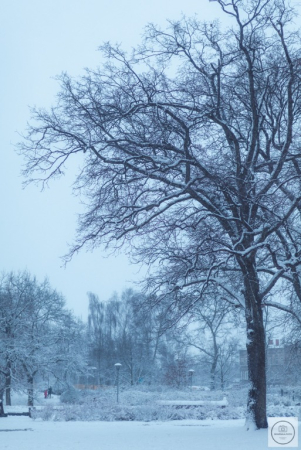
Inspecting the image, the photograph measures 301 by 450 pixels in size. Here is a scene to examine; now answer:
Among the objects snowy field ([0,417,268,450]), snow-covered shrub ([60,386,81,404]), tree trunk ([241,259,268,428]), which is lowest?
snow-covered shrub ([60,386,81,404])

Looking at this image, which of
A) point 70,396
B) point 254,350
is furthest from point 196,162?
point 70,396

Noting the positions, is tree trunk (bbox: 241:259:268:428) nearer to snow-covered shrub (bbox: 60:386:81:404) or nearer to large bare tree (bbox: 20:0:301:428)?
large bare tree (bbox: 20:0:301:428)

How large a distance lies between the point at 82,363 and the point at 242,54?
35226mm

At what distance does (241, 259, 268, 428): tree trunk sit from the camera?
537 inches

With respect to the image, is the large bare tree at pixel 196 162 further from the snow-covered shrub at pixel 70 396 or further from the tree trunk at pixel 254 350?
the snow-covered shrub at pixel 70 396

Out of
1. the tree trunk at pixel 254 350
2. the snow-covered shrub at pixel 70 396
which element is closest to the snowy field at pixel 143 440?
the tree trunk at pixel 254 350

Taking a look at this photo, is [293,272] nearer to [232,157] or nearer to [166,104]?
[232,157]

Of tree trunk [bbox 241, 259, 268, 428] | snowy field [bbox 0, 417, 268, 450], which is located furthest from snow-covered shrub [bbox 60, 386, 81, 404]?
tree trunk [bbox 241, 259, 268, 428]

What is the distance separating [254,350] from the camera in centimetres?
1394

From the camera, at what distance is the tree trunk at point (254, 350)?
13.6 m

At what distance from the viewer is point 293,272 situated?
13742 mm

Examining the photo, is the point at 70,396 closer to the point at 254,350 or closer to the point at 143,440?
the point at 254,350

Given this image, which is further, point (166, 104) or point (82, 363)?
point (82, 363)

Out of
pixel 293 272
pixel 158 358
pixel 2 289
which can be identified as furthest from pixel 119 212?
pixel 158 358
